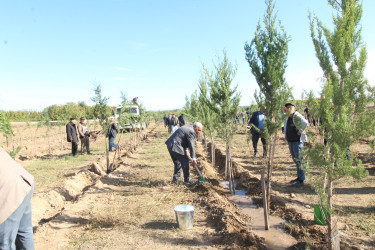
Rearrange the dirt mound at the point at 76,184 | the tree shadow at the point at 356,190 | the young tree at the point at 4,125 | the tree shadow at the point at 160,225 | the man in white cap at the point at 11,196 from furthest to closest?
1. the young tree at the point at 4,125
2. the dirt mound at the point at 76,184
3. the tree shadow at the point at 356,190
4. the tree shadow at the point at 160,225
5. the man in white cap at the point at 11,196

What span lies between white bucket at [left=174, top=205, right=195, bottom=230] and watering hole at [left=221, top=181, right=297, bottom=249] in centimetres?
105

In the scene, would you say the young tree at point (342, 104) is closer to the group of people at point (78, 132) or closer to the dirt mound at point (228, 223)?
the dirt mound at point (228, 223)

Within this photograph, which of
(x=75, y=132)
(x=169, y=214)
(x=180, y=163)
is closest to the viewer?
(x=169, y=214)

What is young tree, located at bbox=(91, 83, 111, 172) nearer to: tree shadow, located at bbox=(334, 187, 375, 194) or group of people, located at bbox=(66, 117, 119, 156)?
group of people, located at bbox=(66, 117, 119, 156)

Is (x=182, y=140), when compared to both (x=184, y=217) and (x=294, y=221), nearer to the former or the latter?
(x=184, y=217)

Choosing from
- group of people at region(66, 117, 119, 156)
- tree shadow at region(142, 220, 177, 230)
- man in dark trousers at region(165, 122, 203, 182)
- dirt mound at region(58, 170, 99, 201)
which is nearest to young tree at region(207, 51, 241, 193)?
man in dark trousers at region(165, 122, 203, 182)

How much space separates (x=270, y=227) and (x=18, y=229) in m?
3.46

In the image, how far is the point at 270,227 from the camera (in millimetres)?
4207

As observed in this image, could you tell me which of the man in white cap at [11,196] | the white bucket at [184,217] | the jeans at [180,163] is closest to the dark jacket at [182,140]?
the jeans at [180,163]

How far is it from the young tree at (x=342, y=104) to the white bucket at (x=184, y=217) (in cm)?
179

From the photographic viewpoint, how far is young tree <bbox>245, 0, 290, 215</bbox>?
13.9 feet

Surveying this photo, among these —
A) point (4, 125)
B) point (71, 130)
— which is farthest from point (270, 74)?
point (71, 130)

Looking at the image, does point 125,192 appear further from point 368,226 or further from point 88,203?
point 368,226

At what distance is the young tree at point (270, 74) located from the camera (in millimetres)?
4238
